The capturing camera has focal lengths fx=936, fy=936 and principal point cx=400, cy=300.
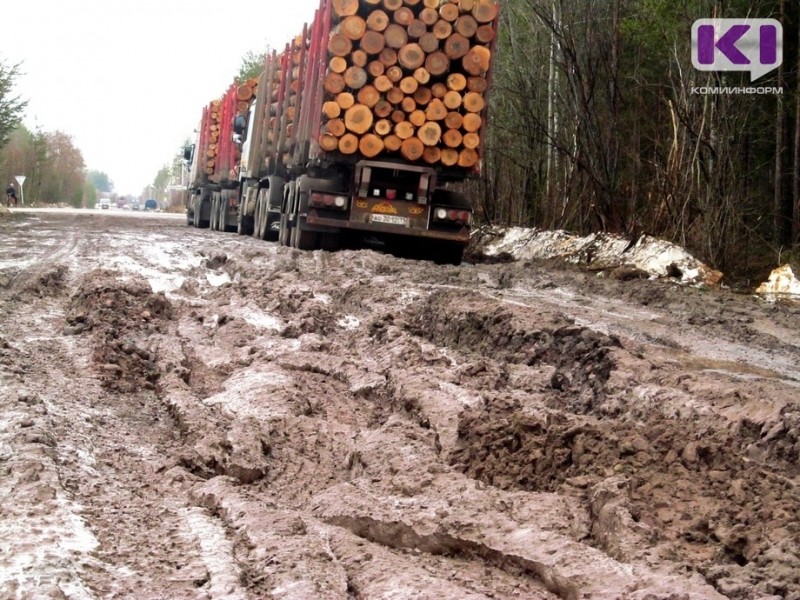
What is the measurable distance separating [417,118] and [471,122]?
764mm

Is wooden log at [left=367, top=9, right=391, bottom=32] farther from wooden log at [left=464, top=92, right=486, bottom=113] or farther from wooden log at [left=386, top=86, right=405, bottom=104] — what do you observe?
wooden log at [left=464, top=92, right=486, bottom=113]

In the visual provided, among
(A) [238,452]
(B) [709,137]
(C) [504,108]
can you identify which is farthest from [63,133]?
(A) [238,452]

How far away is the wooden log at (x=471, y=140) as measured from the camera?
13086mm

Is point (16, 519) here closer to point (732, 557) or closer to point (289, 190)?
point (732, 557)

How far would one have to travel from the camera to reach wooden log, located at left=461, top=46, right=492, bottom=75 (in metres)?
12.9

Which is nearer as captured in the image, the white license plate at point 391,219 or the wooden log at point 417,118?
the wooden log at point 417,118

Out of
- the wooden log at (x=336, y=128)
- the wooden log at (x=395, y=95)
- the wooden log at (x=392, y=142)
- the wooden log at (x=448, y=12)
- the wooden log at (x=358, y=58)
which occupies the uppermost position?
the wooden log at (x=448, y=12)

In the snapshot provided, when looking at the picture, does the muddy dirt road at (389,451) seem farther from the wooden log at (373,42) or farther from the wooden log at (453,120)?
the wooden log at (373,42)

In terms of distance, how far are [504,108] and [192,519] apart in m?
18.2

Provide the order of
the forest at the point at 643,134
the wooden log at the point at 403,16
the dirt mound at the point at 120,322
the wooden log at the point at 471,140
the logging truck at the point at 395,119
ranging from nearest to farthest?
the dirt mound at the point at 120,322
the forest at the point at 643,134
the wooden log at the point at 403,16
the logging truck at the point at 395,119
the wooden log at the point at 471,140

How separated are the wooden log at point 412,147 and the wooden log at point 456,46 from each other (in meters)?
1.25

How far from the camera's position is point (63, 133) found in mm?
104312

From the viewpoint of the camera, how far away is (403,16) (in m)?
12.7

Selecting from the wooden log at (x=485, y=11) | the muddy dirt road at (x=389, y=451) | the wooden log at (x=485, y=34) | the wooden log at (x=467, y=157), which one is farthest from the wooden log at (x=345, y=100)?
the muddy dirt road at (x=389, y=451)
